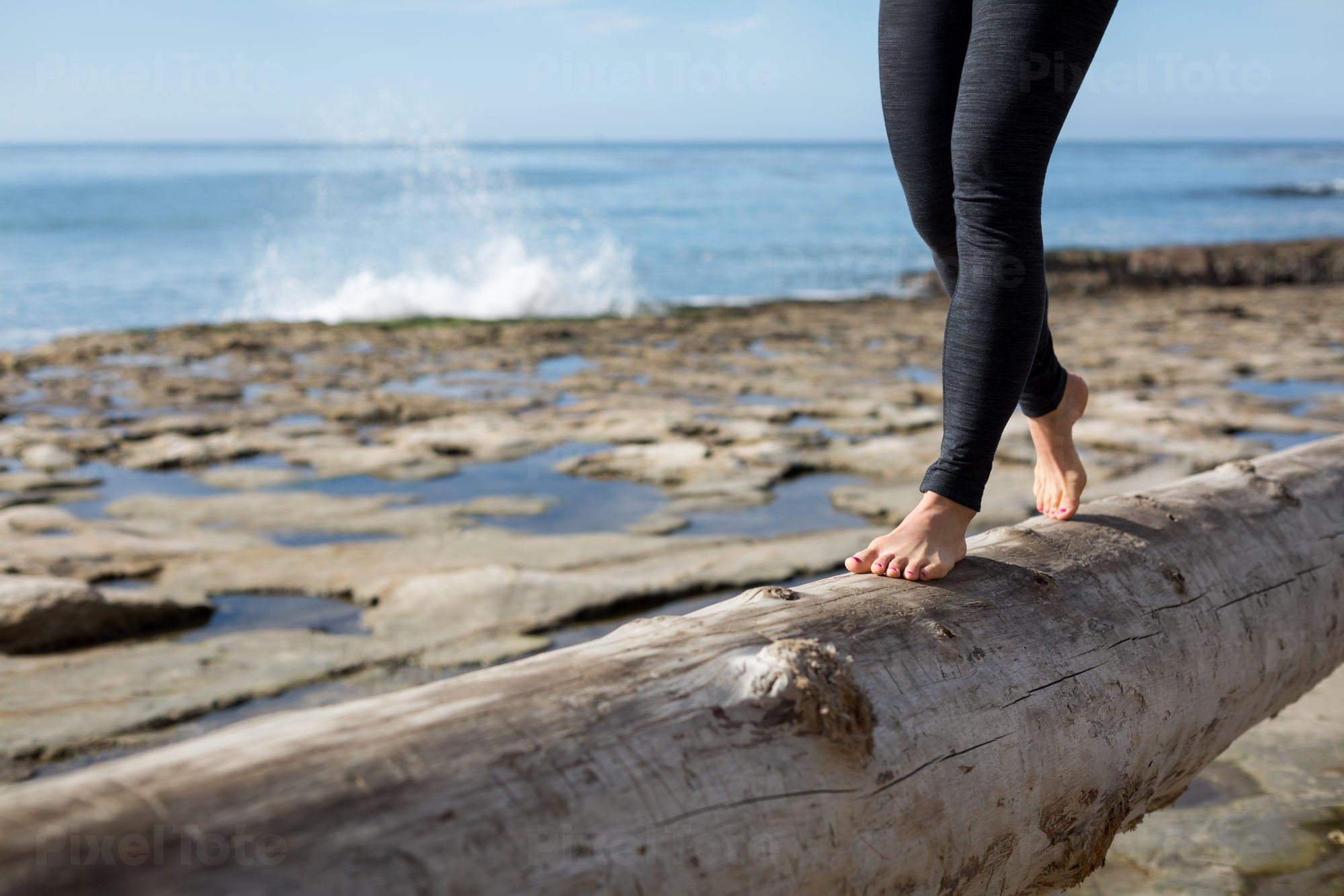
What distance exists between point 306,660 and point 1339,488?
265 cm

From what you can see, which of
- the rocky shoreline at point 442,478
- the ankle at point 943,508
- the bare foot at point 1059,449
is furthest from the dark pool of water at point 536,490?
the ankle at point 943,508

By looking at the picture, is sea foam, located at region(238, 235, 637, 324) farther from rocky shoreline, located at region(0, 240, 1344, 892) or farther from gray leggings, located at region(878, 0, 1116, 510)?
gray leggings, located at region(878, 0, 1116, 510)

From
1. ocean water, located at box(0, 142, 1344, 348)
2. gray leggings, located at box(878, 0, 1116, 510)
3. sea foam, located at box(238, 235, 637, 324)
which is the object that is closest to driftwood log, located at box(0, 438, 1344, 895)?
gray leggings, located at box(878, 0, 1116, 510)

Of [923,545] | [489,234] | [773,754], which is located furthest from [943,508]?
[489,234]

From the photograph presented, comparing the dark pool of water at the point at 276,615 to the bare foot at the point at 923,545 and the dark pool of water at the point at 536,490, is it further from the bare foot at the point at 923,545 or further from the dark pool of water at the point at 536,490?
the bare foot at the point at 923,545

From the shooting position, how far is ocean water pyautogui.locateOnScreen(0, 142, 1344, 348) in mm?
13461

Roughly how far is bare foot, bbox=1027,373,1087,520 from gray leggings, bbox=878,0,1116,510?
313 mm

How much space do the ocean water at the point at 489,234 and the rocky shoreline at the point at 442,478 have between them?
167 inches

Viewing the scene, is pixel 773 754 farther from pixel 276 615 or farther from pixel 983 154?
pixel 276 615

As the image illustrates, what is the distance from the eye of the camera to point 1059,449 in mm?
2125

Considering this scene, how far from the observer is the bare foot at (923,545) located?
1.60 m

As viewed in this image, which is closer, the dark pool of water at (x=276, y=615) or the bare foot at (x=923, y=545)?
the bare foot at (x=923, y=545)

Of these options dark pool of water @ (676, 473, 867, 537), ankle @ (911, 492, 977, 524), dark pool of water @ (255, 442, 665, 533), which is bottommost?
Result: dark pool of water @ (255, 442, 665, 533)

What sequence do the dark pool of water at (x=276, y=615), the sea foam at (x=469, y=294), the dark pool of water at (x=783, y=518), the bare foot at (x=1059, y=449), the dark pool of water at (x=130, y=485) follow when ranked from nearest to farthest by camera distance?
the bare foot at (x=1059, y=449) → the dark pool of water at (x=276, y=615) → the dark pool of water at (x=783, y=518) → the dark pool of water at (x=130, y=485) → the sea foam at (x=469, y=294)
